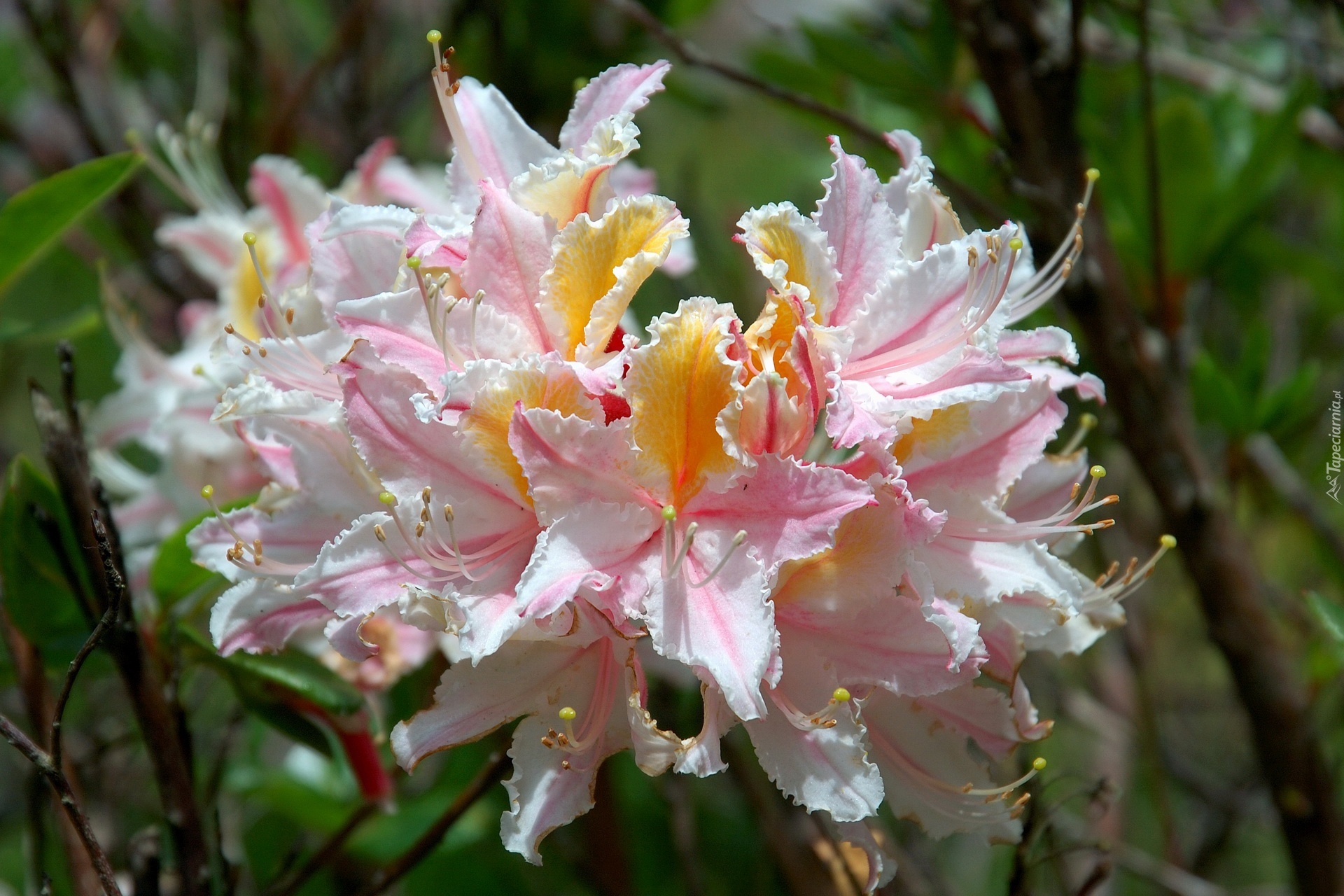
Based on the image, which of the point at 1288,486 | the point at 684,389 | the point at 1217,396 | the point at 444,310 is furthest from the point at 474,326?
the point at 1288,486

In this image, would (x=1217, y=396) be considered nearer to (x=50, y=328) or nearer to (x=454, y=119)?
(x=454, y=119)

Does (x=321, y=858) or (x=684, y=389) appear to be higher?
(x=684, y=389)

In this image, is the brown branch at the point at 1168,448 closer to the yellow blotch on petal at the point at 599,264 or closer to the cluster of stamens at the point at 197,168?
the yellow blotch on petal at the point at 599,264

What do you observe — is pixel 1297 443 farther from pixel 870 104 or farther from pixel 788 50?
pixel 788 50

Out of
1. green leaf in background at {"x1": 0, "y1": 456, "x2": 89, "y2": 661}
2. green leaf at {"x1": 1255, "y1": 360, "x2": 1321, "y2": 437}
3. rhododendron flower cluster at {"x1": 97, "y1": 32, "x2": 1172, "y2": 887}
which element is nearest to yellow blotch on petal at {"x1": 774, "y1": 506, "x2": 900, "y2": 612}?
rhododendron flower cluster at {"x1": 97, "y1": 32, "x2": 1172, "y2": 887}

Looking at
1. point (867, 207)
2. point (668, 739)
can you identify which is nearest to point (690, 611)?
point (668, 739)

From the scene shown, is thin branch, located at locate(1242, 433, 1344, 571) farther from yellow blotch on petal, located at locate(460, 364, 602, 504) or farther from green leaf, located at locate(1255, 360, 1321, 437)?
yellow blotch on petal, located at locate(460, 364, 602, 504)

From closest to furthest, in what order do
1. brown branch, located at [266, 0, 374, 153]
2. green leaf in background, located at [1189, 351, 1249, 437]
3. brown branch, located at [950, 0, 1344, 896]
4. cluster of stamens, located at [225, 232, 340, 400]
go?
1. cluster of stamens, located at [225, 232, 340, 400]
2. brown branch, located at [950, 0, 1344, 896]
3. green leaf in background, located at [1189, 351, 1249, 437]
4. brown branch, located at [266, 0, 374, 153]
